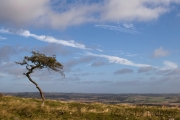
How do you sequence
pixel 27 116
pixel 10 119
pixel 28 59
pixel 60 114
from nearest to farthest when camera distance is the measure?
pixel 10 119 → pixel 27 116 → pixel 60 114 → pixel 28 59

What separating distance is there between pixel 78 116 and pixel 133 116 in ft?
21.1

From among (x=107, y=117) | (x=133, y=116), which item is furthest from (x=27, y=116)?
(x=133, y=116)

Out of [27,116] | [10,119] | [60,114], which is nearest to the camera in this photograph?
[10,119]

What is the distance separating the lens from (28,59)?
3512 cm

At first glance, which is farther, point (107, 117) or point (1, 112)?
point (107, 117)

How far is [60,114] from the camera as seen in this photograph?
25219mm

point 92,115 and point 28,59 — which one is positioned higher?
point 28,59

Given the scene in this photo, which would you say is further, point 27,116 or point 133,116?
point 133,116

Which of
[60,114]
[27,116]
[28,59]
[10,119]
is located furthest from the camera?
[28,59]

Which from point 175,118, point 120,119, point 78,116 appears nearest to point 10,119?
point 78,116

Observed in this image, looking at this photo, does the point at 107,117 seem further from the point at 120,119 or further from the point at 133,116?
the point at 133,116

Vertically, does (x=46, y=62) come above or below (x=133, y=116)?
above

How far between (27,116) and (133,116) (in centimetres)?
1190

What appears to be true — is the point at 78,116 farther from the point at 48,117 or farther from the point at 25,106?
the point at 25,106
